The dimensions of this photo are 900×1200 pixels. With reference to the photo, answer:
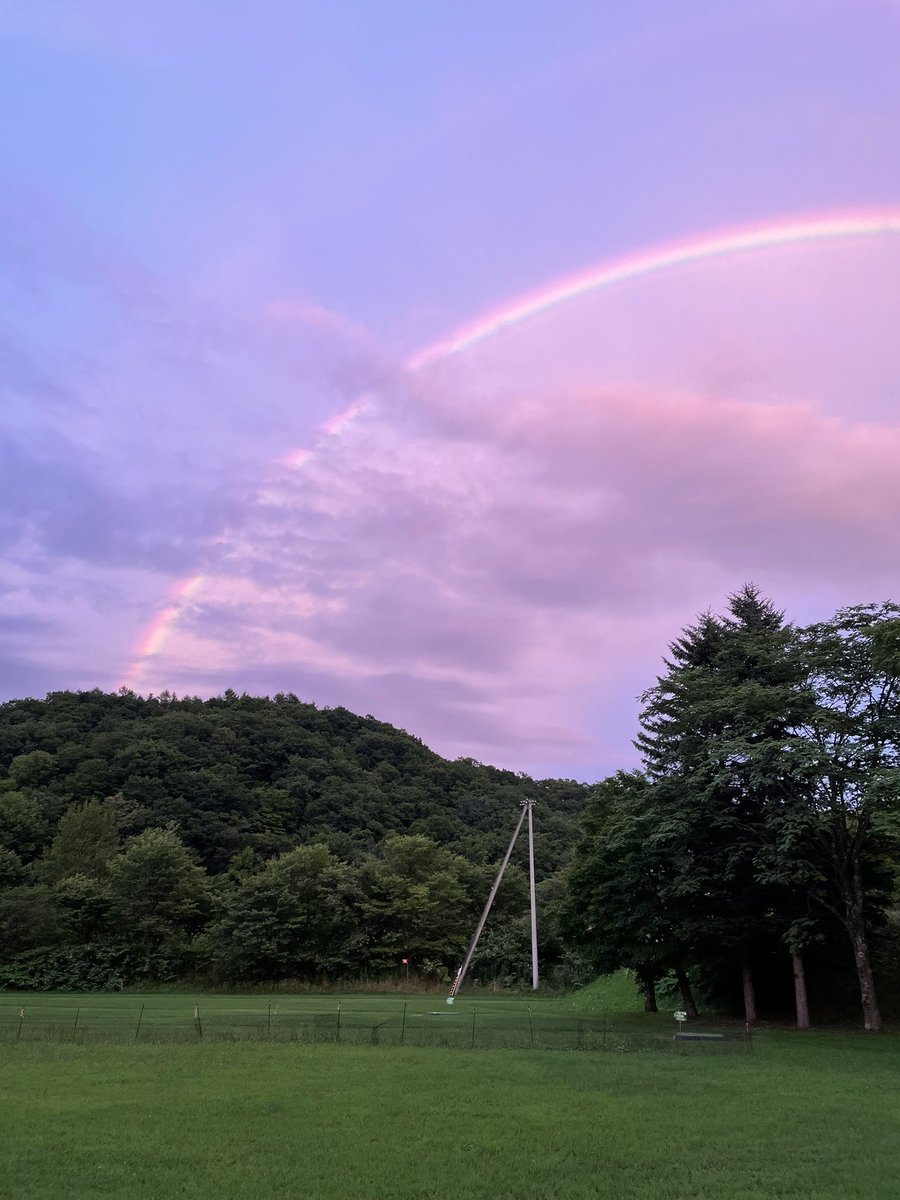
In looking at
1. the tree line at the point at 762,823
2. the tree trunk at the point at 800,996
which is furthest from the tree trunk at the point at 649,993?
the tree trunk at the point at 800,996

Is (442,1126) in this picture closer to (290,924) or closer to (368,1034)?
(368,1034)

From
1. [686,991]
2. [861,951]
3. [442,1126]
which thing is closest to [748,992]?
[686,991]

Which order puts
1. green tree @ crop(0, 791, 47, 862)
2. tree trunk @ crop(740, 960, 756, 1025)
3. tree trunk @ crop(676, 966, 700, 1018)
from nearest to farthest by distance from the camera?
1. tree trunk @ crop(740, 960, 756, 1025)
2. tree trunk @ crop(676, 966, 700, 1018)
3. green tree @ crop(0, 791, 47, 862)

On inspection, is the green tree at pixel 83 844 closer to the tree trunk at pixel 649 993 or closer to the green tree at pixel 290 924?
the green tree at pixel 290 924

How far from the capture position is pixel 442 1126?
1462cm

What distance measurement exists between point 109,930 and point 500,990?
3044 cm

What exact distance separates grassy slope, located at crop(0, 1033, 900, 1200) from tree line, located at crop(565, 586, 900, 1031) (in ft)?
30.7

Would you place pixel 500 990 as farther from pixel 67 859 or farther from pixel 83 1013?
pixel 67 859

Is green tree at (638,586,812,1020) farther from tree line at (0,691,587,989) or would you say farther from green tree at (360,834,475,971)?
green tree at (360,834,475,971)

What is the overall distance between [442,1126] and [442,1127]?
0.25ft

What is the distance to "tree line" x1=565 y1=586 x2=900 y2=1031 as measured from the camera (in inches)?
1186

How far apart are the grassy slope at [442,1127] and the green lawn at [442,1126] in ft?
0.17

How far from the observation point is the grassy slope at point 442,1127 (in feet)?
37.2

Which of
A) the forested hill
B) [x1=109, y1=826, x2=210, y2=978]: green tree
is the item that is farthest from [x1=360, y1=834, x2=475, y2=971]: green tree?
the forested hill
